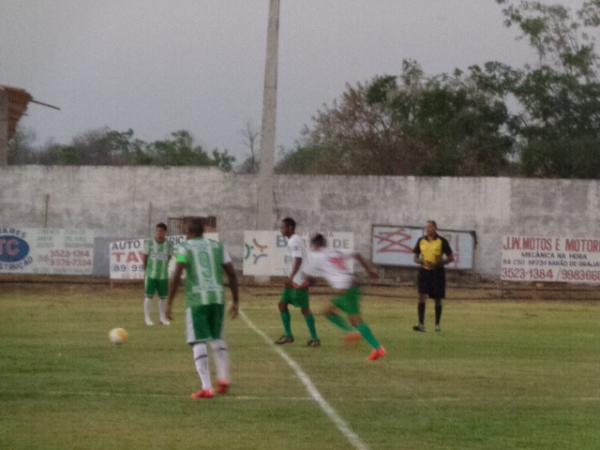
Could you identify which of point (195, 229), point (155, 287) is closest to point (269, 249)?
point (155, 287)

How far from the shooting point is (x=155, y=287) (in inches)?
1091

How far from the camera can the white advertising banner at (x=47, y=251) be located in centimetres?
4084

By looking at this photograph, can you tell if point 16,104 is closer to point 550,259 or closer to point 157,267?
point 550,259

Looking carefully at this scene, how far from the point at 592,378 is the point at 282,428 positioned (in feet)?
20.1

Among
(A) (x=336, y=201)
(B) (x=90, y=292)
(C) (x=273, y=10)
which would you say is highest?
(C) (x=273, y=10)

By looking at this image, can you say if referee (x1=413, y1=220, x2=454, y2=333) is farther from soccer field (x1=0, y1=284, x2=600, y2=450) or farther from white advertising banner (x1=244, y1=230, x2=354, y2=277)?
white advertising banner (x1=244, y1=230, x2=354, y2=277)

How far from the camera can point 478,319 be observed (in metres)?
30.9

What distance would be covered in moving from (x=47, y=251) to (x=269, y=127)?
338 inches

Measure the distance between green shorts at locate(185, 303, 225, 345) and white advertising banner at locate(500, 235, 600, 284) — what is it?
27.5m

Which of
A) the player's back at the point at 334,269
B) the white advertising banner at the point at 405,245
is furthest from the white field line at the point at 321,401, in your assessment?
the white advertising banner at the point at 405,245

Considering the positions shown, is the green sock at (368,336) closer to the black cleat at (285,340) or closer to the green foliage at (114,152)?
the black cleat at (285,340)

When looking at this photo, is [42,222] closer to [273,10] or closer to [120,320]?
[273,10]

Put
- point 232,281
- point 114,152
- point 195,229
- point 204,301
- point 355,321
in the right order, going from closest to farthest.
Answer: point 204,301, point 195,229, point 232,281, point 355,321, point 114,152

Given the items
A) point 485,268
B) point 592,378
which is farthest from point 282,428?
point 485,268
